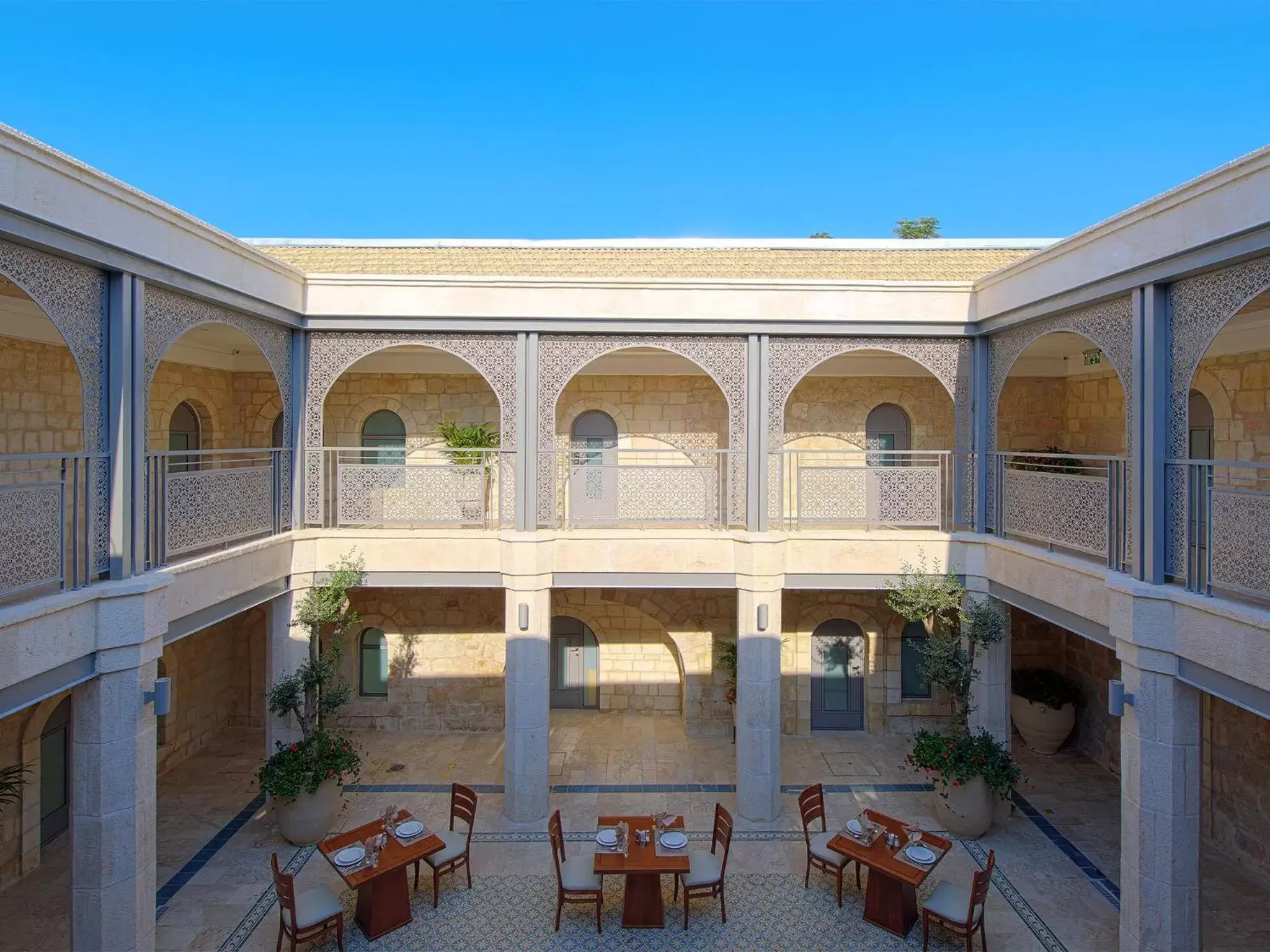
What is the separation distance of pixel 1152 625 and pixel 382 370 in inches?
410

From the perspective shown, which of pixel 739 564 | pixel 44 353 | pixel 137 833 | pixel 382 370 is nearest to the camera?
pixel 137 833

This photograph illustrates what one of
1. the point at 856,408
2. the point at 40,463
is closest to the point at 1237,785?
the point at 856,408

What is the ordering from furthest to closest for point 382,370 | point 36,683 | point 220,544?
1. point 382,370
2. point 220,544
3. point 36,683

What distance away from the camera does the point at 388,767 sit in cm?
1071

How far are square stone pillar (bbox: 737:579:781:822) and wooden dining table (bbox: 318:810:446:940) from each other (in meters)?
3.67

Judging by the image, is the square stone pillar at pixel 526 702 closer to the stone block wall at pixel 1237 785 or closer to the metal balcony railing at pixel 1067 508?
the metal balcony railing at pixel 1067 508

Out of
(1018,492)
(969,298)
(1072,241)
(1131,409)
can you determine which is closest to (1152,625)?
(1131,409)

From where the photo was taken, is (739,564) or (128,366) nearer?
(128,366)

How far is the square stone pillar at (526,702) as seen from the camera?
882 centimetres

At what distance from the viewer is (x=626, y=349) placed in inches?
357

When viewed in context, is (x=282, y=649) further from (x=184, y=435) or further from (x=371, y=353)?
(x=184, y=435)

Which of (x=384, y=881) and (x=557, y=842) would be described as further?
(x=557, y=842)

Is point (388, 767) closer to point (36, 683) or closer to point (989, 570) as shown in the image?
point (36, 683)

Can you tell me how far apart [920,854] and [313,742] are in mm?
6578
